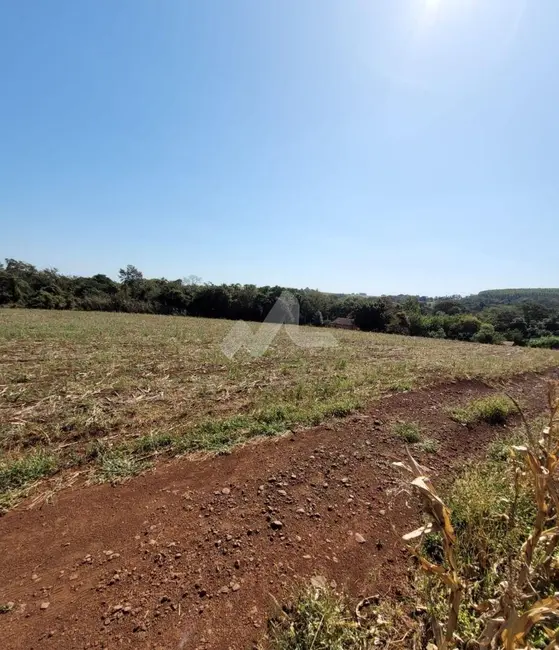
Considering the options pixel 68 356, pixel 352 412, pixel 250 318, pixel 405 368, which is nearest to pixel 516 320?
pixel 250 318

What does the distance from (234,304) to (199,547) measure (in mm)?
38289

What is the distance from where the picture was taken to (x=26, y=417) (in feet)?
15.3

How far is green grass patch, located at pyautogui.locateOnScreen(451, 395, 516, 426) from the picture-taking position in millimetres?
5125

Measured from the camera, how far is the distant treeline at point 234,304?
35.2 meters

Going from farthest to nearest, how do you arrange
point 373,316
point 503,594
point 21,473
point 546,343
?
point 373,316 < point 546,343 < point 21,473 < point 503,594

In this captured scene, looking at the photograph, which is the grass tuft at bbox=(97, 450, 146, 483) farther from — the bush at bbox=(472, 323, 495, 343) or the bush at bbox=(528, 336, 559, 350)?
the bush at bbox=(472, 323, 495, 343)

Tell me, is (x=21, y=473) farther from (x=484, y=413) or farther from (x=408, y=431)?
(x=484, y=413)

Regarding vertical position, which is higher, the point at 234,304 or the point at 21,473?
the point at 234,304

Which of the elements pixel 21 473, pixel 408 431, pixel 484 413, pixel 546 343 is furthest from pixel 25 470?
pixel 546 343

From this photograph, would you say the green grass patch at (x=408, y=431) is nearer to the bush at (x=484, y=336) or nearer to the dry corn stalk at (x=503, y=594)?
the dry corn stalk at (x=503, y=594)

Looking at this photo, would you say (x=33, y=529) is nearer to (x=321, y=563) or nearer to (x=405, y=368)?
(x=321, y=563)

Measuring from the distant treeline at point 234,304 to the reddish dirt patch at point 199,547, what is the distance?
115ft

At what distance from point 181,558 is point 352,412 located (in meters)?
3.43

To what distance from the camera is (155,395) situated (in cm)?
591
